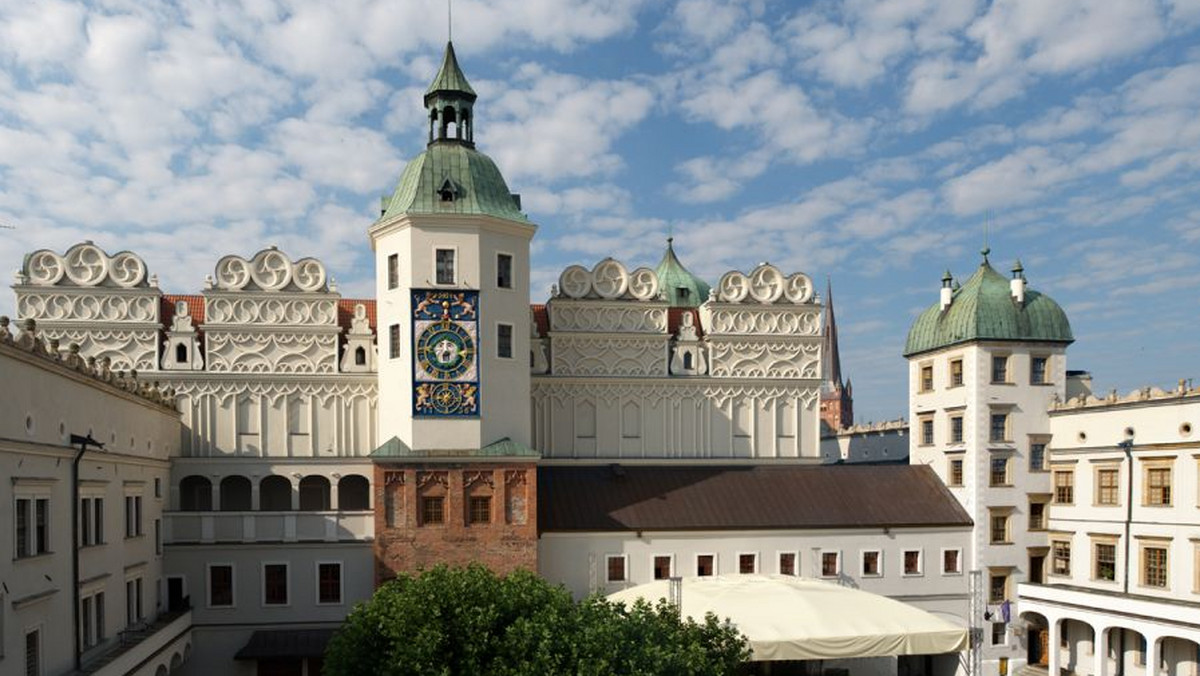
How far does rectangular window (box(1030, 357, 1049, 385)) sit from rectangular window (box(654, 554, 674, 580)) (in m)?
18.7

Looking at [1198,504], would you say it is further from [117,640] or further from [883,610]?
[117,640]

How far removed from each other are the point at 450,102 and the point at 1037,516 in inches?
1268

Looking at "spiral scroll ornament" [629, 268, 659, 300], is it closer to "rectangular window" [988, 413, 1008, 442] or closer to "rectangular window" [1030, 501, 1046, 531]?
"rectangular window" [988, 413, 1008, 442]

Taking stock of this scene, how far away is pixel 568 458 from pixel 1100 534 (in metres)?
22.8

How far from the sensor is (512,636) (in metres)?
22.3

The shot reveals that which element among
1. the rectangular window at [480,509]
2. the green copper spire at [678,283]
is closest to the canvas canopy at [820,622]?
the rectangular window at [480,509]

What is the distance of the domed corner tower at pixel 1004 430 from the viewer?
39.0 metres

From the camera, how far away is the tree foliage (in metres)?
21.8

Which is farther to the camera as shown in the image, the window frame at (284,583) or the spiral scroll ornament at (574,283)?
the spiral scroll ornament at (574,283)

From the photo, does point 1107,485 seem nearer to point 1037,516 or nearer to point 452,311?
point 1037,516

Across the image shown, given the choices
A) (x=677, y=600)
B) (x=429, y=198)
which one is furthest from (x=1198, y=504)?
(x=429, y=198)

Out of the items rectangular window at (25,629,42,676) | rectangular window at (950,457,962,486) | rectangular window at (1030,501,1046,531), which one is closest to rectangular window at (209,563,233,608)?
rectangular window at (25,629,42,676)

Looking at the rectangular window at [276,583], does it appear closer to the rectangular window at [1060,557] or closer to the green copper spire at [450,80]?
the green copper spire at [450,80]

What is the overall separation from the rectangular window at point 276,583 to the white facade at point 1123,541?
31.7 meters
